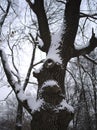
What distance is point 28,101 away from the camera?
4.44m

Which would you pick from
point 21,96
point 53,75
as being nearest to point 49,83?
point 53,75

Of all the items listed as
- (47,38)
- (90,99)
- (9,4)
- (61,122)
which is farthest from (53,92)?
(90,99)

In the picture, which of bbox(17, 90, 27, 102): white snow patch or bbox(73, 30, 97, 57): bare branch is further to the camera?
bbox(73, 30, 97, 57): bare branch

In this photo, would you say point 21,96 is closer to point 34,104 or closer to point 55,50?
point 34,104

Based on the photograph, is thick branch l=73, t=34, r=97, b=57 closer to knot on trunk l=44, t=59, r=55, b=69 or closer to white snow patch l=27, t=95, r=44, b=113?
knot on trunk l=44, t=59, r=55, b=69

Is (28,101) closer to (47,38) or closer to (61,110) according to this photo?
(61,110)

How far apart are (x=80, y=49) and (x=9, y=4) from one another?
3.96m

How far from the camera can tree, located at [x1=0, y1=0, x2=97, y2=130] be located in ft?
13.3

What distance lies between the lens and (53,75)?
445cm

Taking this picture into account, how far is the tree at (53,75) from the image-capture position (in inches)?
159

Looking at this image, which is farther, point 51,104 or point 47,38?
point 47,38

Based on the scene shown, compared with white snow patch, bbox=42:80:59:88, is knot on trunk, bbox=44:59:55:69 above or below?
above

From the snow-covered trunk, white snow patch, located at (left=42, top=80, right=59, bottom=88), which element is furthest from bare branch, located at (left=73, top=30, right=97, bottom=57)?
white snow patch, located at (left=42, top=80, right=59, bottom=88)

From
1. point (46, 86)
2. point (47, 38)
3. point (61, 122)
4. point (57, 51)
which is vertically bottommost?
point (61, 122)
